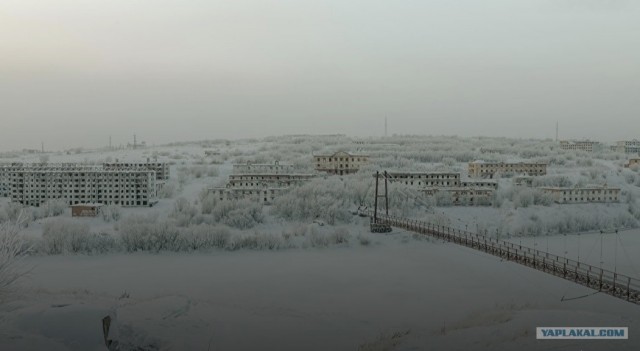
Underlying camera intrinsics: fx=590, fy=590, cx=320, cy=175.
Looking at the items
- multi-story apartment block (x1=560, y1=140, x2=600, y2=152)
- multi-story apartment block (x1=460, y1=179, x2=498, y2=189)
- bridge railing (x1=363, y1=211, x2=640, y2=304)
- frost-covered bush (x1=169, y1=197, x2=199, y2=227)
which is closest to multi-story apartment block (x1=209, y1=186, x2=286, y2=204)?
frost-covered bush (x1=169, y1=197, x2=199, y2=227)

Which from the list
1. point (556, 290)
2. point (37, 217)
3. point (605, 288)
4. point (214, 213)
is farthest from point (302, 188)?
point (605, 288)

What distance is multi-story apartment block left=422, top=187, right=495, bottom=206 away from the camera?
22.5 m

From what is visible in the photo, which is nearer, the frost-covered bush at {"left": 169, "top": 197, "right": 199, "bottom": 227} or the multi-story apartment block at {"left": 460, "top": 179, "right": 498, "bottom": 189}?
the frost-covered bush at {"left": 169, "top": 197, "right": 199, "bottom": 227}

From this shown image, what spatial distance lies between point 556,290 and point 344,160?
63.9 feet

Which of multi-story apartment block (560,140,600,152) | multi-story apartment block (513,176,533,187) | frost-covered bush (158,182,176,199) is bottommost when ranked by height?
frost-covered bush (158,182,176,199)

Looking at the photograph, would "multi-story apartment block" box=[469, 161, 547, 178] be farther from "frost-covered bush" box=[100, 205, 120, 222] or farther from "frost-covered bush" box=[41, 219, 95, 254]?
"frost-covered bush" box=[41, 219, 95, 254]

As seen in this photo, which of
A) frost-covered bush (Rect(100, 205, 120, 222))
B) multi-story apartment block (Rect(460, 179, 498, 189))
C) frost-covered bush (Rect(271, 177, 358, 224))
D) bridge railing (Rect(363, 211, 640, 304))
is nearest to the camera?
bridge railing (Rect(363, 211, 640, 304))

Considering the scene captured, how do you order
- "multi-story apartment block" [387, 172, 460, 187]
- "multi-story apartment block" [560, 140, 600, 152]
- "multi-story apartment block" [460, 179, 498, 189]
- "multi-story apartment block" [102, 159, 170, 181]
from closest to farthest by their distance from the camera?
1. "multi-story apartment block" [460, 179, 498, 189]
2. "multi-story apartment block" [387, 172, 460, 187]
3. "multi-story apartment block" [102, 159, 170, 181]
4. "multi-story apartment block" [560, 140, 600, 152]

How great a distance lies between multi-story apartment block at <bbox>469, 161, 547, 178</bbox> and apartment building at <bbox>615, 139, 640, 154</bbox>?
26.3 meters

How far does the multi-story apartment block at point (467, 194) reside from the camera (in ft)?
73.7

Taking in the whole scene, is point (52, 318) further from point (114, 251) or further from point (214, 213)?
point (214, 213)

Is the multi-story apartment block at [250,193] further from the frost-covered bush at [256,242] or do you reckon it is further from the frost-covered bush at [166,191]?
the frost-covered bush at [256,242]

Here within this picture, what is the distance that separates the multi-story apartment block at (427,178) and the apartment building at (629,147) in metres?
34.6

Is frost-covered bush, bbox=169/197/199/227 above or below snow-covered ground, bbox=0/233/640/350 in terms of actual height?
above
